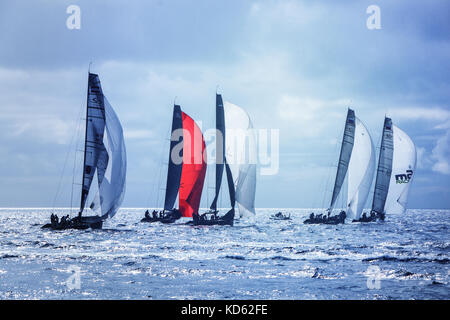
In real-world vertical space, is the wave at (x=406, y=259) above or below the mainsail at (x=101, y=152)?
below

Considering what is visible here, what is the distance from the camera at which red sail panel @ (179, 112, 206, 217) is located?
5538cm

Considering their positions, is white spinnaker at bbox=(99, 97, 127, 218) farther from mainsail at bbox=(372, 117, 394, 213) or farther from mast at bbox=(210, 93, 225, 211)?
mainsail at bbox=(372, 117, 394, 213)

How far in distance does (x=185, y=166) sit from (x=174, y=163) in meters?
1.50

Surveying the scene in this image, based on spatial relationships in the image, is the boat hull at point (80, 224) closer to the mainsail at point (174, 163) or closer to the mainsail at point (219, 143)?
the mainsail at point (174, 163)

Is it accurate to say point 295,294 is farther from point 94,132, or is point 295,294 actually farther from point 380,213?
point 380,213

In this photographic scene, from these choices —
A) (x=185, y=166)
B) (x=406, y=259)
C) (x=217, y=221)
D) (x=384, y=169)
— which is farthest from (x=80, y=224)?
(x=384, y=169)

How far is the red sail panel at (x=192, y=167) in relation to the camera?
55.4 m

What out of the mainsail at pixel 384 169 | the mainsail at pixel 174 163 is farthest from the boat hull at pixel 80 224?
the mainsail at pixel 384 169

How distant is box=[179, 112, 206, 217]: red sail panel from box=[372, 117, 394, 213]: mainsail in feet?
78.0

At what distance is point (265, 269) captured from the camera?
22.6 m

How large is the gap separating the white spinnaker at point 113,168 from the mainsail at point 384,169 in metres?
34.3

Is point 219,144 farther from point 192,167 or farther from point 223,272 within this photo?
point 223,272

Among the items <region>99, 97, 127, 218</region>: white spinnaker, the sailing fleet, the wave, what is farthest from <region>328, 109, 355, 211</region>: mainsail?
the wave

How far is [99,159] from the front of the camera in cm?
4419
